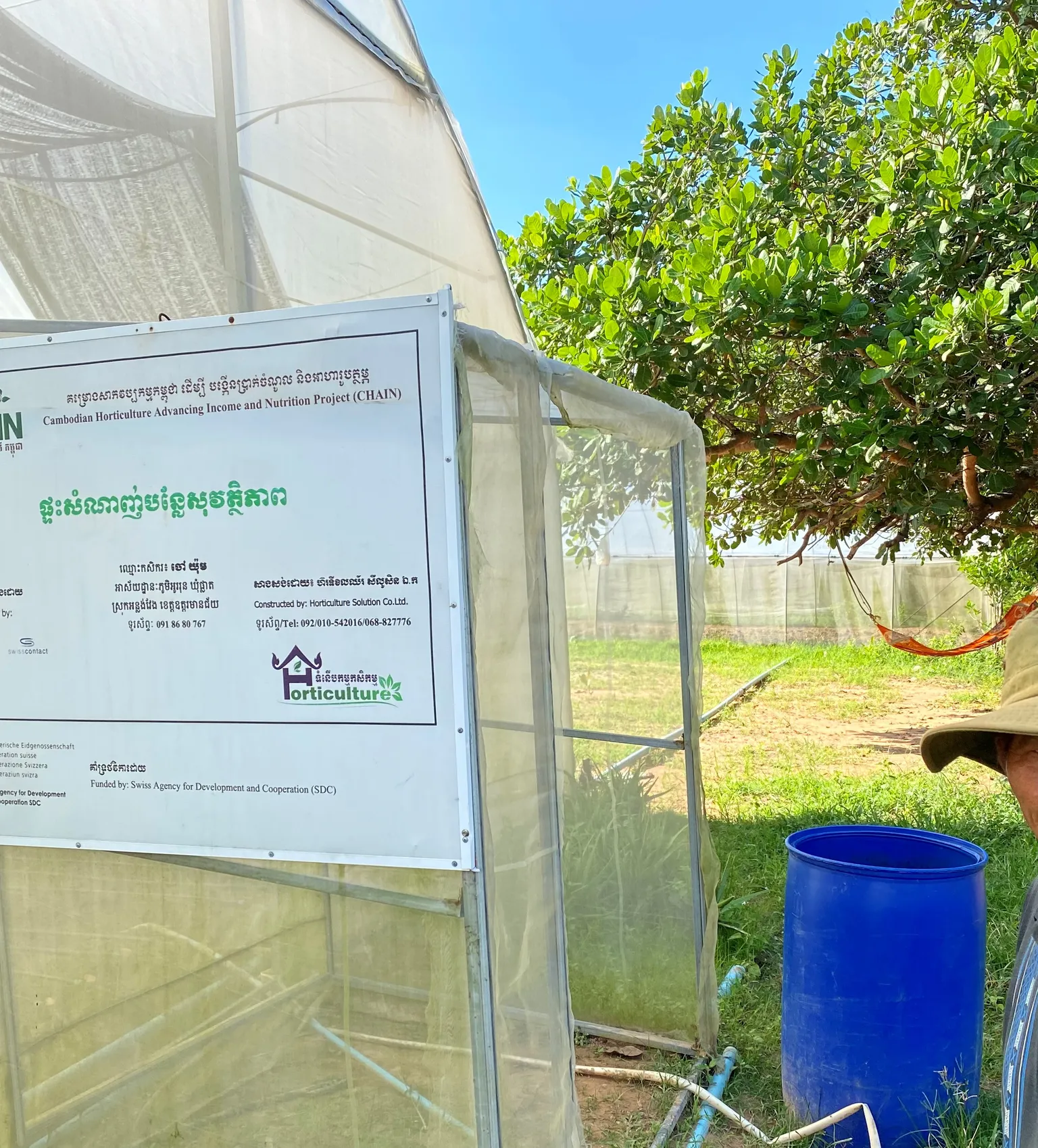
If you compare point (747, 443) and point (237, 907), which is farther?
point (747, 443)

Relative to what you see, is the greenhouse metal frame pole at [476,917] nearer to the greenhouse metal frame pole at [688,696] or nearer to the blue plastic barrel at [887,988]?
the blue plastic barrel at [887,988]

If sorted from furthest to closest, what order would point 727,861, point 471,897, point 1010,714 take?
point 727,861
point 471,897
point 1010,714

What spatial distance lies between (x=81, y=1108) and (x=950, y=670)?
12939mm

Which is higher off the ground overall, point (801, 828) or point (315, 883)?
point (315, 883)

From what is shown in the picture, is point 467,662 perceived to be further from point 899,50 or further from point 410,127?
point 899,50

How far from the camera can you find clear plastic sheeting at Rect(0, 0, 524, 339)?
9.18ft

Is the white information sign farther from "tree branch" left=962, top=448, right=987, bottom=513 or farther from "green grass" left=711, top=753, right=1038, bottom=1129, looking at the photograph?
"tree branch" left=962, top=448, right=987, bottom=513

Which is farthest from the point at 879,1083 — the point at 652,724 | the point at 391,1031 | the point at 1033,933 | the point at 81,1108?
the point at 81,1108

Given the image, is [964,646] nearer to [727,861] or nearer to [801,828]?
[801,828]

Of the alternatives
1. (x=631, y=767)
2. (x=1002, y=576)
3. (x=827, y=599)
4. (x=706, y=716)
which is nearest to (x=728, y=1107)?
(x=631, y=767)

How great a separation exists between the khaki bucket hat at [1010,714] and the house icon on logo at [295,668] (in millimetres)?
1206

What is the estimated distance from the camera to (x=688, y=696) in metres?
3.68

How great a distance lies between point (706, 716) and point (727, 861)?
5073mm

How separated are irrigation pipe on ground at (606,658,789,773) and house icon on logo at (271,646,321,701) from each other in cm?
175
